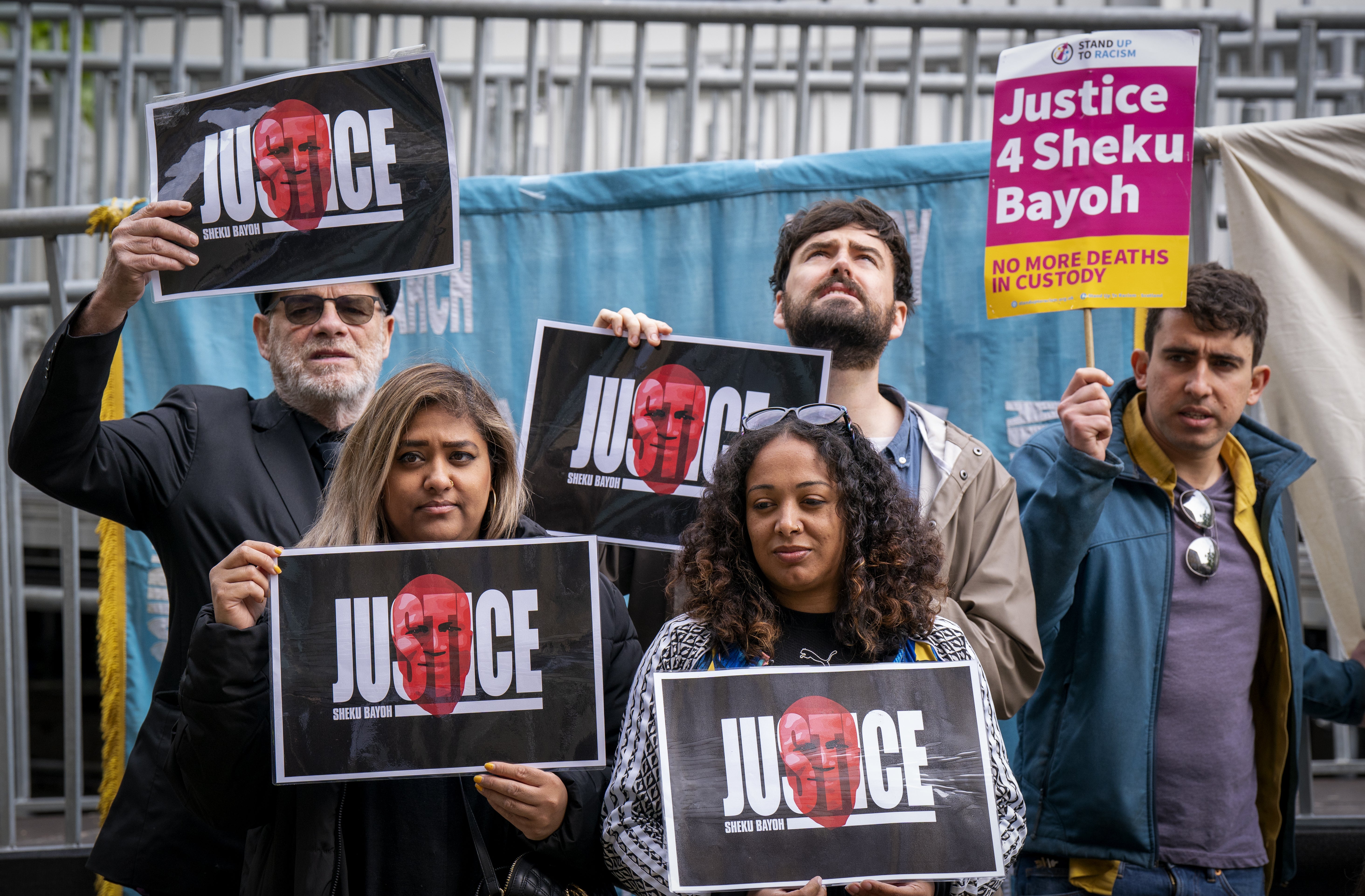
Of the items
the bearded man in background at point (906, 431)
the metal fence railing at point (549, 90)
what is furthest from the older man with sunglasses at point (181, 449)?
the metal fence railing at point (549, 90)

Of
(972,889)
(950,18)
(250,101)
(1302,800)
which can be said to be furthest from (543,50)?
(972,889)

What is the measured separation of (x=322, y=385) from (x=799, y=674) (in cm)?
157

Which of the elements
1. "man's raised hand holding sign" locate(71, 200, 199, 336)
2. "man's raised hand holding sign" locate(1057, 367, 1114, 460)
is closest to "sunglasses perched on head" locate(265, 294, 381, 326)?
"man's raised hand holding sign" locate(71, 200, 199, 336)

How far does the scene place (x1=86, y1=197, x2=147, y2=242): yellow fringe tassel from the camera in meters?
3.95

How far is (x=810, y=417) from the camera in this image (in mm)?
2604

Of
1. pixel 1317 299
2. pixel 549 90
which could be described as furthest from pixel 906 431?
pixel 549 90

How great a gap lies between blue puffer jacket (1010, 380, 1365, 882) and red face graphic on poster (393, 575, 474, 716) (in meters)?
1.52

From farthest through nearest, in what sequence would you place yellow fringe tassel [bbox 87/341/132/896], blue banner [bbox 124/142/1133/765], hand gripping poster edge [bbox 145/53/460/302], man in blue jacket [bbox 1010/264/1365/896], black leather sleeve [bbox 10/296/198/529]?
1. blue banner [bbox 124/142/1133/765]
2. yellow fringe tassel [bbox 87/341/132/896]
3. man in blue jacket [bbox 1010/264/1365/896]
4. hand gripping poster edge [bbox 145/53/460/302]
5. black leather sleeve [bbox 10/296/198/529]

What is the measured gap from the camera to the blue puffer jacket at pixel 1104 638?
3.03 meters

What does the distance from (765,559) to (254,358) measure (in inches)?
95.9

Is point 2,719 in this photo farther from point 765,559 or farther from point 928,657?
point 928,657

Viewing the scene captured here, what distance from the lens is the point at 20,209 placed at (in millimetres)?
4148

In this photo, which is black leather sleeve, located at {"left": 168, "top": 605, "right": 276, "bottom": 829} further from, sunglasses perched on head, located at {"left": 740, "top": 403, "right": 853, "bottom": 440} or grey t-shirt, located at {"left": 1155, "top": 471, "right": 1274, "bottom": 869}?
grey t-shirt, located at {"left": 1155, "top": 471, "right": 1274, "bottom": 869}

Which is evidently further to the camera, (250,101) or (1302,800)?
(1302,800)
